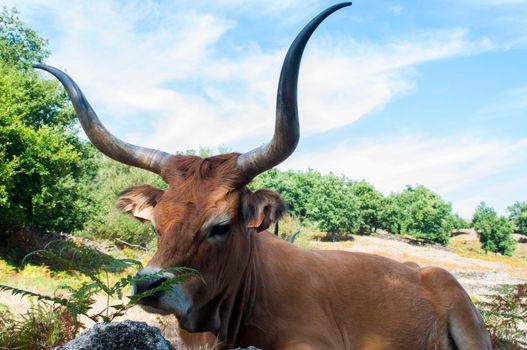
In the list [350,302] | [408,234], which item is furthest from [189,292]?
[408,234]

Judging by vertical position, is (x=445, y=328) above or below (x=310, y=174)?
below

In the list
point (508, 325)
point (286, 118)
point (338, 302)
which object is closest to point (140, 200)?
point (286, 118)

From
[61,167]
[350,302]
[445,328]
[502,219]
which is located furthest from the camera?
[502,219]

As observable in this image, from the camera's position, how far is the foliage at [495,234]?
3634 inches

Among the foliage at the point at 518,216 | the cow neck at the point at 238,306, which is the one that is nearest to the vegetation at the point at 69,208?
the cow neck at the point at 238,306

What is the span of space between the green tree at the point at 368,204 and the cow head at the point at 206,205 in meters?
73.8

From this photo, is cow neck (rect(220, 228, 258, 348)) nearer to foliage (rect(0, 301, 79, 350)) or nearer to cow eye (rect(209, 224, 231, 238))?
cow eye (rect(209, 224, 231, 238))

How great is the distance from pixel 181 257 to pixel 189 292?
25cm

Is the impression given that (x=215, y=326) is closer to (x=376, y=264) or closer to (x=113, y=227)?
(x=376, y=264)

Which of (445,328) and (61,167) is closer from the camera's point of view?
(445,328)

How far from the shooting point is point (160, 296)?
309cm

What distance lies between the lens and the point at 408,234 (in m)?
84.7

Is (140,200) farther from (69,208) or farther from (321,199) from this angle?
(321,199)

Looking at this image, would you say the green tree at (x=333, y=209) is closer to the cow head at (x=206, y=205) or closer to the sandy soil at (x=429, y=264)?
the sandy soil at (x=429, y=264)
